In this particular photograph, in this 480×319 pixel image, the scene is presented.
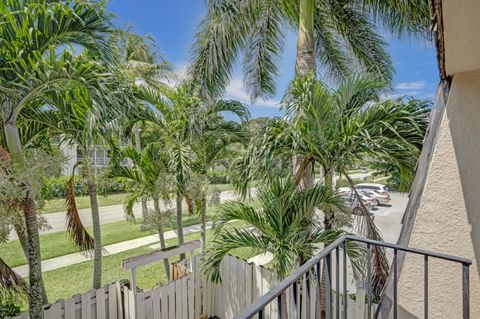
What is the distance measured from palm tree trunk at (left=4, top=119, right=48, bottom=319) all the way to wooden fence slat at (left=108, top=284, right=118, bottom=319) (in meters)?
0.88

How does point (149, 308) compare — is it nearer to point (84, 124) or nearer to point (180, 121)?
point (84, 124)

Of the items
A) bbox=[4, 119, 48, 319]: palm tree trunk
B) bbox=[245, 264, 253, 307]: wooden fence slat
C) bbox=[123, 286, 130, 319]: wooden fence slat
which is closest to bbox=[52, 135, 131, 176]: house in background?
bbox=[4, 119, 48, 319]: palm tree trunk

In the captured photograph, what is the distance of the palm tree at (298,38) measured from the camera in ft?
13.8

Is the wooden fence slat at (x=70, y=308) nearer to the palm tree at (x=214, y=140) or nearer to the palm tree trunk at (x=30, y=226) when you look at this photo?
the palm tree trunk at (x=30, y=226)

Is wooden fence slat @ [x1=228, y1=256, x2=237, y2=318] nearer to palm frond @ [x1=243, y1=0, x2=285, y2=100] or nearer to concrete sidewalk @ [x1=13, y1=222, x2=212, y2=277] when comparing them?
concrete sidewalk @ [x1=13, y1=222, x2=212, y2=277]

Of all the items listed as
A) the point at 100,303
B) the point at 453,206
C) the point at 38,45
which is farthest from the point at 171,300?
the point at 453,206

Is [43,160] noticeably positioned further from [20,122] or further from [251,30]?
[251,30]

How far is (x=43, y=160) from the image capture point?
9.05 feet

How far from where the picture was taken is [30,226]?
280 centimetres

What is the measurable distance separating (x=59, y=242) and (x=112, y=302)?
6.02m

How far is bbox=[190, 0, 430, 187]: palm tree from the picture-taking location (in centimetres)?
421

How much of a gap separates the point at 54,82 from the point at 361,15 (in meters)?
4.84

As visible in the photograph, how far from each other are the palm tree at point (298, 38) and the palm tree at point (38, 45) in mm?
2350

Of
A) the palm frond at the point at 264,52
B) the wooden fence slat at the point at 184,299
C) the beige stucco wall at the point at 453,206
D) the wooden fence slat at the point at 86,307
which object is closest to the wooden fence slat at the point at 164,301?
the wooden fence slat at the point at 184,299
